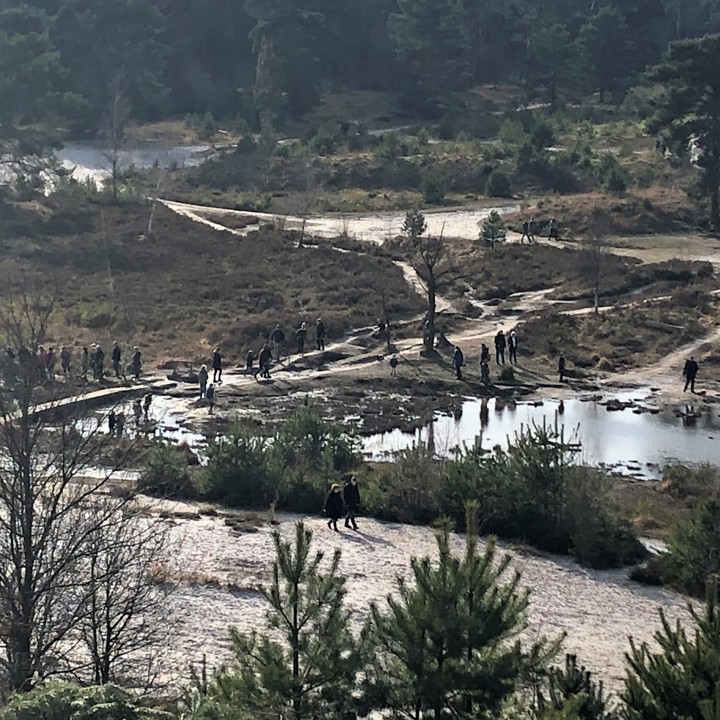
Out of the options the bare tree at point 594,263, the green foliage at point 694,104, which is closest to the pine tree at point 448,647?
the bare tree at point 594,263

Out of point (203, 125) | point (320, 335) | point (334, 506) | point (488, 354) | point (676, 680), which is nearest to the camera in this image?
point (676, 680)

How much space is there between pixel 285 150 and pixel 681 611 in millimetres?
61625

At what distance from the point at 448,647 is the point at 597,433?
23.3 metres

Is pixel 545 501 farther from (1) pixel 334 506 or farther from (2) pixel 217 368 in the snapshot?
(2) pixel 217 368

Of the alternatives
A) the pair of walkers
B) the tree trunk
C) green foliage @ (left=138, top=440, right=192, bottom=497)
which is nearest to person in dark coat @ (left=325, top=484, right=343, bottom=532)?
the pair of walkers

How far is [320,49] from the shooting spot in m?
97.1

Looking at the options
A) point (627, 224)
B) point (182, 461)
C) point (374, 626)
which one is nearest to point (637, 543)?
point (182, 461)

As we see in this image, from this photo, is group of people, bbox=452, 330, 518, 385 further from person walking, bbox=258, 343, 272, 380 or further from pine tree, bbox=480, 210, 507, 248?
pine tree, bbox=480, 210, 507, 248

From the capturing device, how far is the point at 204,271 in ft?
175

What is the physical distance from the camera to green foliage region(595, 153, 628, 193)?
64625 millimetres

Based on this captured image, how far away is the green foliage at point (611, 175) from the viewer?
64.6 meters

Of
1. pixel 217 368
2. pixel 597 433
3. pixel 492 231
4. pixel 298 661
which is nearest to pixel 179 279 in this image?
pixel 492 231

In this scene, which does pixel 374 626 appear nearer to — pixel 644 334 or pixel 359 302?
pixel 644 334

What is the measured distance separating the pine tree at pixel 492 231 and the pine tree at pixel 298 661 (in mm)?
44548
